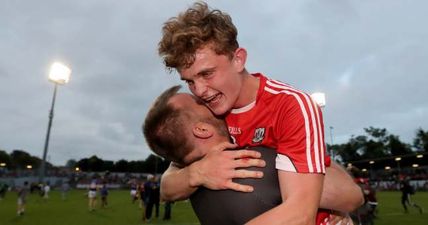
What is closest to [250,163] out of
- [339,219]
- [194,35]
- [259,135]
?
[259,135]

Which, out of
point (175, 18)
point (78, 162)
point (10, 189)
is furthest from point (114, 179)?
point (175, 18)

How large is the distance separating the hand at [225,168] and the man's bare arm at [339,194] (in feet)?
2.03

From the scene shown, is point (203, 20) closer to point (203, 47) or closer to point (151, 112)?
point (203, 47)

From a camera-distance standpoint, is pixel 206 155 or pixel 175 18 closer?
pixel 206 155

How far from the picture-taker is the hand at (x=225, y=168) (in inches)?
103

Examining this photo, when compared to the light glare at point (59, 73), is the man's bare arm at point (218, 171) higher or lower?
lower

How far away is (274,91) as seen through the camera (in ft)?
10.2

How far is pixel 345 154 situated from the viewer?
457ft

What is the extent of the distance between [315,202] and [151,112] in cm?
151

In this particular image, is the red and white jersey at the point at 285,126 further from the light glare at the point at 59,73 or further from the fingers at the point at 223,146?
the light glare at the point at 59,73

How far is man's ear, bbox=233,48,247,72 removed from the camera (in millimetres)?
3349

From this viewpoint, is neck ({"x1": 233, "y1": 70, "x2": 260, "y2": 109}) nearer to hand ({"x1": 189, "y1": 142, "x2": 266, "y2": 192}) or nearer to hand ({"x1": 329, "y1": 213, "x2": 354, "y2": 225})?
hand ({"x1": 189, "y1": 142, "x2": 266, "y2": 192})

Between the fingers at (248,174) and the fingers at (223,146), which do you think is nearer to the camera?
the fingers at (248,174)

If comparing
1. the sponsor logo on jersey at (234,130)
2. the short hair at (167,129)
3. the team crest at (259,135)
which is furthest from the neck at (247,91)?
the short hair at (167,129)
